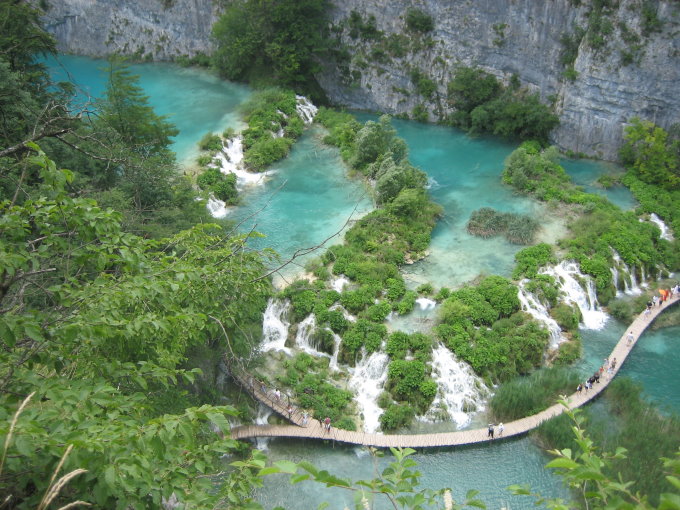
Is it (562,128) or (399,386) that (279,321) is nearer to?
(399,386)

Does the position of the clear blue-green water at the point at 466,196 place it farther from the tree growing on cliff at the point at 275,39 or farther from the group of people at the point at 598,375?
the group of people at the point at 598,375

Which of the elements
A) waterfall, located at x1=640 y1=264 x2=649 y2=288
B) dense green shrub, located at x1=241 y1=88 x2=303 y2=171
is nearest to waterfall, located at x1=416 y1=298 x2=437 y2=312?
waterfall, located at x1=640 y1=264 x2=649 y2=288

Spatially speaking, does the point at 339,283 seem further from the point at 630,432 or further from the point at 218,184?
the point at 630,432

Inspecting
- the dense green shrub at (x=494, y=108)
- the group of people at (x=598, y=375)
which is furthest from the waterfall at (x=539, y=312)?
the dense green shrub at (x=494, y=108)

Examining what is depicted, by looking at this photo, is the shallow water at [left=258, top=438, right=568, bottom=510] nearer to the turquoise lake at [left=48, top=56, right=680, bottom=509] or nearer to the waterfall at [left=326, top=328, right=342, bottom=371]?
the turquoise lake at [left=48, top=56, right=680, bottom=509]

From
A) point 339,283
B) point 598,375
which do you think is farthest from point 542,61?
point 598,375

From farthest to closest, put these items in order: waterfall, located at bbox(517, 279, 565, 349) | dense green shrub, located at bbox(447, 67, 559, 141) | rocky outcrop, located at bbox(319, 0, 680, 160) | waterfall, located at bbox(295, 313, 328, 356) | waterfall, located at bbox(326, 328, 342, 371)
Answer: dense green shrub, located at bbox(447, 67, 559, 141)
rocky outcrop, located at bbox(319, 0, 680, 160)
waterfall, located at bbox(517, 279, 565, 349)
waterfall, located at bbox(295, 313, 328, 356)
waterfall, located at bbox(326, 328, 342, 371)

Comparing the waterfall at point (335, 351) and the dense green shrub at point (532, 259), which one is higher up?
the dense green shrub at point (532, 259)

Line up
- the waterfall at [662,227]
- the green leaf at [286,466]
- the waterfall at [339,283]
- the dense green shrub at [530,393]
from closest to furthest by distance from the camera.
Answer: the green leaf at [286,466]
the dense green shrub at [530,393]
the waterfall at [339,283]
the waterfall at [662,227]
